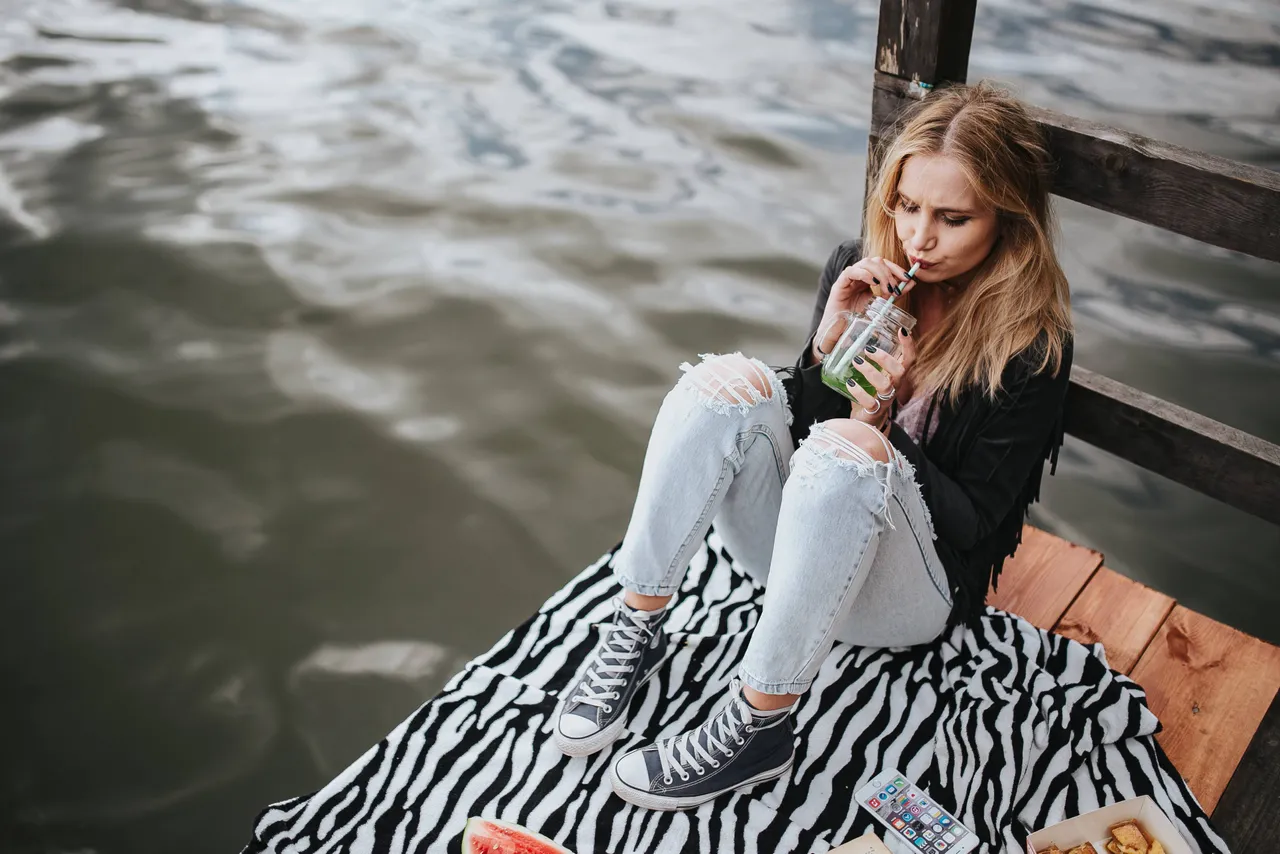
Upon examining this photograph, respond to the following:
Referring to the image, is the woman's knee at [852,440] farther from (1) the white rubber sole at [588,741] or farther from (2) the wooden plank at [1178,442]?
(1) the white rubber sole at [588,741]

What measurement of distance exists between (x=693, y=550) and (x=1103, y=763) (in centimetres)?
92

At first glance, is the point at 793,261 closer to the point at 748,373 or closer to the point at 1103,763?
the point at 748,373

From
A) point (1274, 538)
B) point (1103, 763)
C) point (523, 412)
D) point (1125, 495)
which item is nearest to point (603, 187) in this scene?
point (523, 412)

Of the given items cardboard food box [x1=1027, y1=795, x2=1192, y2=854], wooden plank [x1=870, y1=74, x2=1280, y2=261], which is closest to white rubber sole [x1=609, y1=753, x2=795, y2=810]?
cardboard food box [x1=1027, y1=795, x2=1192, y2=854]

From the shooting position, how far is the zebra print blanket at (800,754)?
76.4 inches

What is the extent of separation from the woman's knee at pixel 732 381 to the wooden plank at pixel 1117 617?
0.95m

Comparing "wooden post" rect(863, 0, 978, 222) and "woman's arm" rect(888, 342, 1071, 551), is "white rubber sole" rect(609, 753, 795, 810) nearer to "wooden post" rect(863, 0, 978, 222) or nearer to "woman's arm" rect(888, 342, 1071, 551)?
"woman's arm" rect(888, 342, 1071, 551)

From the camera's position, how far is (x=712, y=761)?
6.35 feet

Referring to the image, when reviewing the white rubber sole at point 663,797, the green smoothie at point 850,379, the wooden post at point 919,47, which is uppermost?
the wooden post at point 919,47

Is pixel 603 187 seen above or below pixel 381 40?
below

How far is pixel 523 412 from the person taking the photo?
329 centimetres

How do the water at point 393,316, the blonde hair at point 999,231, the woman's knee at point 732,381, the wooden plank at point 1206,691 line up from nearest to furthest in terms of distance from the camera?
the blonde hair at point 999,231 → the woman's knee at point 732,381 → the wooden plank at point 1206,691 → the water at point 393,316

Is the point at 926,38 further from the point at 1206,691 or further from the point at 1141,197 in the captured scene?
the point at 1206,691

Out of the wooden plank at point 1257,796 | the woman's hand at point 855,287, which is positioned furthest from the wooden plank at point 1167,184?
the wooden plank at point 1257,796
